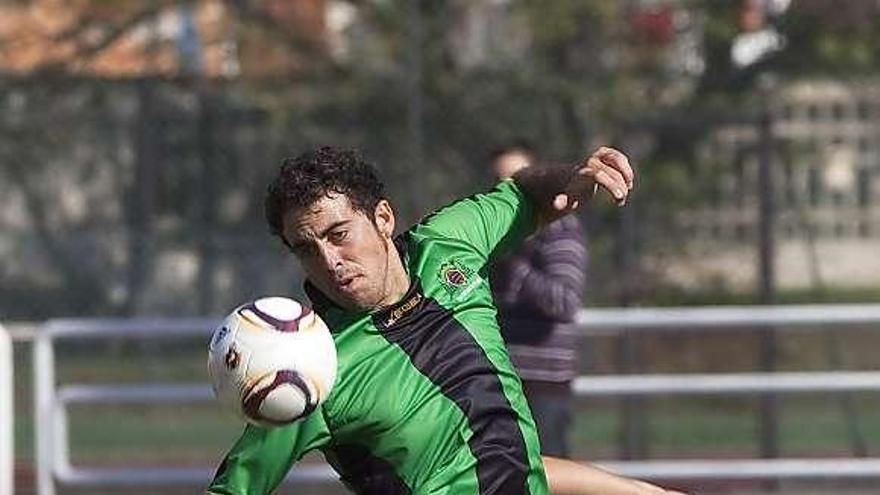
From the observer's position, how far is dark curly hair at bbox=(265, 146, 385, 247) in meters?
4.62

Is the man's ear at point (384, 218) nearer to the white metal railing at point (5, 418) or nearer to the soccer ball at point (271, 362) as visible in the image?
the soccer ball at point (271, 362)

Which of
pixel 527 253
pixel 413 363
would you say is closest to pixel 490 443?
pixel 413 363

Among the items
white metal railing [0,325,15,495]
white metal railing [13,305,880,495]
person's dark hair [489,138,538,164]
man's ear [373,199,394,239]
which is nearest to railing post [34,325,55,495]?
white metal railing [13,305,880,495]

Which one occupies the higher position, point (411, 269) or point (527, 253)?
point (527, 253)

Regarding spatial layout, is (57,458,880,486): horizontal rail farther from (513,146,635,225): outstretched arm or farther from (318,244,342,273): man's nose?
(318,244,342,273): man's nose

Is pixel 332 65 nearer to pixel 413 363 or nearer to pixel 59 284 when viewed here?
pixel 59 284

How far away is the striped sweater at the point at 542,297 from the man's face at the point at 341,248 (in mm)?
3328

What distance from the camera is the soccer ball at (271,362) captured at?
4.22m

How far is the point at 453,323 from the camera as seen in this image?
4.89 m

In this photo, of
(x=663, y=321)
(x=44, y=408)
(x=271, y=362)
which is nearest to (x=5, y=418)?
(x=44, y=408)

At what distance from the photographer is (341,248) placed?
4.60 metres

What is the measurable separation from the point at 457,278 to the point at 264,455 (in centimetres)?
69

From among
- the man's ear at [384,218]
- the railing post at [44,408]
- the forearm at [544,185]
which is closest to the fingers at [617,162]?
the forearm at [544,185]

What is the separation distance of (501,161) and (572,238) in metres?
0.42
